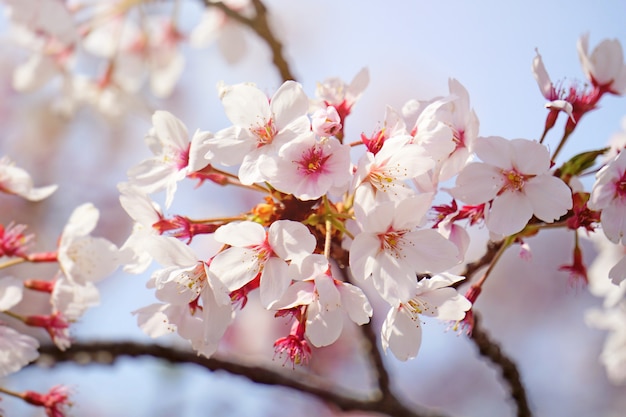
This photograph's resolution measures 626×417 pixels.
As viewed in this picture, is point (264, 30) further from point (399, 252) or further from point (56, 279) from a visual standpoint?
point (399, 252)

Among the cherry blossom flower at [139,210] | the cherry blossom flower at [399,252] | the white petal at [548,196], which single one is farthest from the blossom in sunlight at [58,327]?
the white petal at [548,196]

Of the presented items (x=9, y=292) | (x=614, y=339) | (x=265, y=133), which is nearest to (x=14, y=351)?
(x=9, y=292)

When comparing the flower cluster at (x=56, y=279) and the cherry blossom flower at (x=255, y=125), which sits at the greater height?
the cherry blossom flower at (x=255, y=125)

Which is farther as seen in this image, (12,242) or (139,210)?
(12,242)

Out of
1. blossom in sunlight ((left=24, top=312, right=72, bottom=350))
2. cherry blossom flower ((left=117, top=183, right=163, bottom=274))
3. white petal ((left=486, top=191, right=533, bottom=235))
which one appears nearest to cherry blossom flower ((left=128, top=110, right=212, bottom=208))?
cherry blossom flower ((left=117, top=183, right=163, bottom=274))

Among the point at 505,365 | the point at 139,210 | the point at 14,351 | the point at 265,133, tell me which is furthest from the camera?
the point at 505,365

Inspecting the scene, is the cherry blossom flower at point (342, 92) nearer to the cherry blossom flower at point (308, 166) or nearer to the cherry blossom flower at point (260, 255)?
the cherry blossom flower at point (308, 166)
